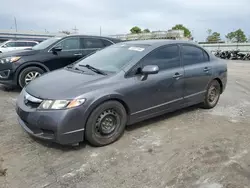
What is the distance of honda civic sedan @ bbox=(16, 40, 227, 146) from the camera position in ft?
10.6

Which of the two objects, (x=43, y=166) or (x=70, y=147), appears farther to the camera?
(x=70, y=147)

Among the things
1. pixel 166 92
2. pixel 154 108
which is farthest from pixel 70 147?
pixel 166 92

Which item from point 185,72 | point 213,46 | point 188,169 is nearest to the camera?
point 188,169

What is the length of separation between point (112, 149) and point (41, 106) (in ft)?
3.78

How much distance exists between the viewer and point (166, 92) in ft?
14.1

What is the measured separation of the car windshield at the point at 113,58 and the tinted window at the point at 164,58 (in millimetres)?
210

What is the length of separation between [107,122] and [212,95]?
2.89m

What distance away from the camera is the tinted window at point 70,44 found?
24.3 feet

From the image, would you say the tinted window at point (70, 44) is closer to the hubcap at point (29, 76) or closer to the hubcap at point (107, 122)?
the hubcap at point (29, 76)

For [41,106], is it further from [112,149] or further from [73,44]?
[73,44]

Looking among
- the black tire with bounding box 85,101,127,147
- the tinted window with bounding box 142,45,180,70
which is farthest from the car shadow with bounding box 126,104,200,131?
the tinted window with bounding box 142,45,180,70

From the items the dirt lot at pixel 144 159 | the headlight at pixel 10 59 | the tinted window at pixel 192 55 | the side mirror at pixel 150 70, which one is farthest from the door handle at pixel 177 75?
the headlight at pixel 10 59

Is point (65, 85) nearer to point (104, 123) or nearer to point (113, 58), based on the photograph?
point (104, 123)

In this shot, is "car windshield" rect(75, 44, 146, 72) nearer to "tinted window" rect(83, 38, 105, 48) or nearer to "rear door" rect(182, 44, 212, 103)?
"rear door" rect(182, 44, 212, 103)
